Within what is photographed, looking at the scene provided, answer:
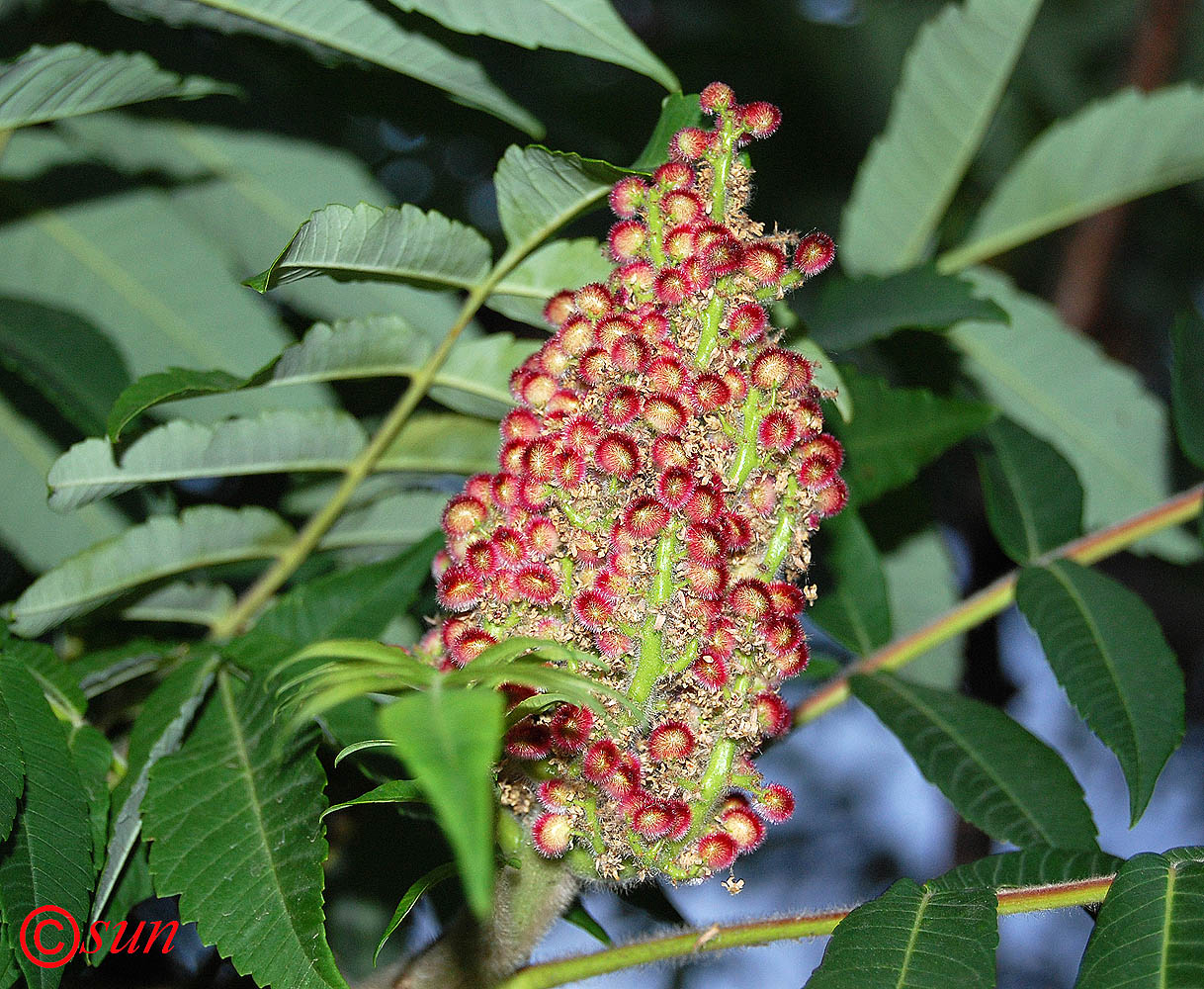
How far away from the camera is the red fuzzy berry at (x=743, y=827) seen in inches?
39.1

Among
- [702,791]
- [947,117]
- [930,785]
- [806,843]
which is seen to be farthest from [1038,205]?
[806,843]

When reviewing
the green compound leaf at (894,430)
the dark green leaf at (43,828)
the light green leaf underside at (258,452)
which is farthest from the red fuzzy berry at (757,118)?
the dark green leaf at (43,828)

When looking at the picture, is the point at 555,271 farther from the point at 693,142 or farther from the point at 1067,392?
the point at 1067,392

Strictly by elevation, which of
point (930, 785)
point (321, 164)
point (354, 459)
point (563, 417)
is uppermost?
point (321, 164)

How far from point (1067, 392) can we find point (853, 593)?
26.1 inches

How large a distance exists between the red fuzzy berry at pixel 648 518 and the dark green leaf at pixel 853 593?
27.3 inches

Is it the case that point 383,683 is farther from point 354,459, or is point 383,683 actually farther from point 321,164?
point 321,164

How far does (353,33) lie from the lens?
1352mm

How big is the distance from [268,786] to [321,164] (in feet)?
3.40

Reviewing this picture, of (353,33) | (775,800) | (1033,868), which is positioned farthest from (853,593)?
Answer: (353,33)

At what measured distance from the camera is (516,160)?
1175mm

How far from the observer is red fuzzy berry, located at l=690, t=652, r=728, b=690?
0.96m

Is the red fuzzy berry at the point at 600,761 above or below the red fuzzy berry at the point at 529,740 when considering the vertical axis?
below

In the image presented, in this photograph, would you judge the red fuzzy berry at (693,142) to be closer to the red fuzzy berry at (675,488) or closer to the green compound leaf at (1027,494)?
the red fuzzy berry at (675,488)
